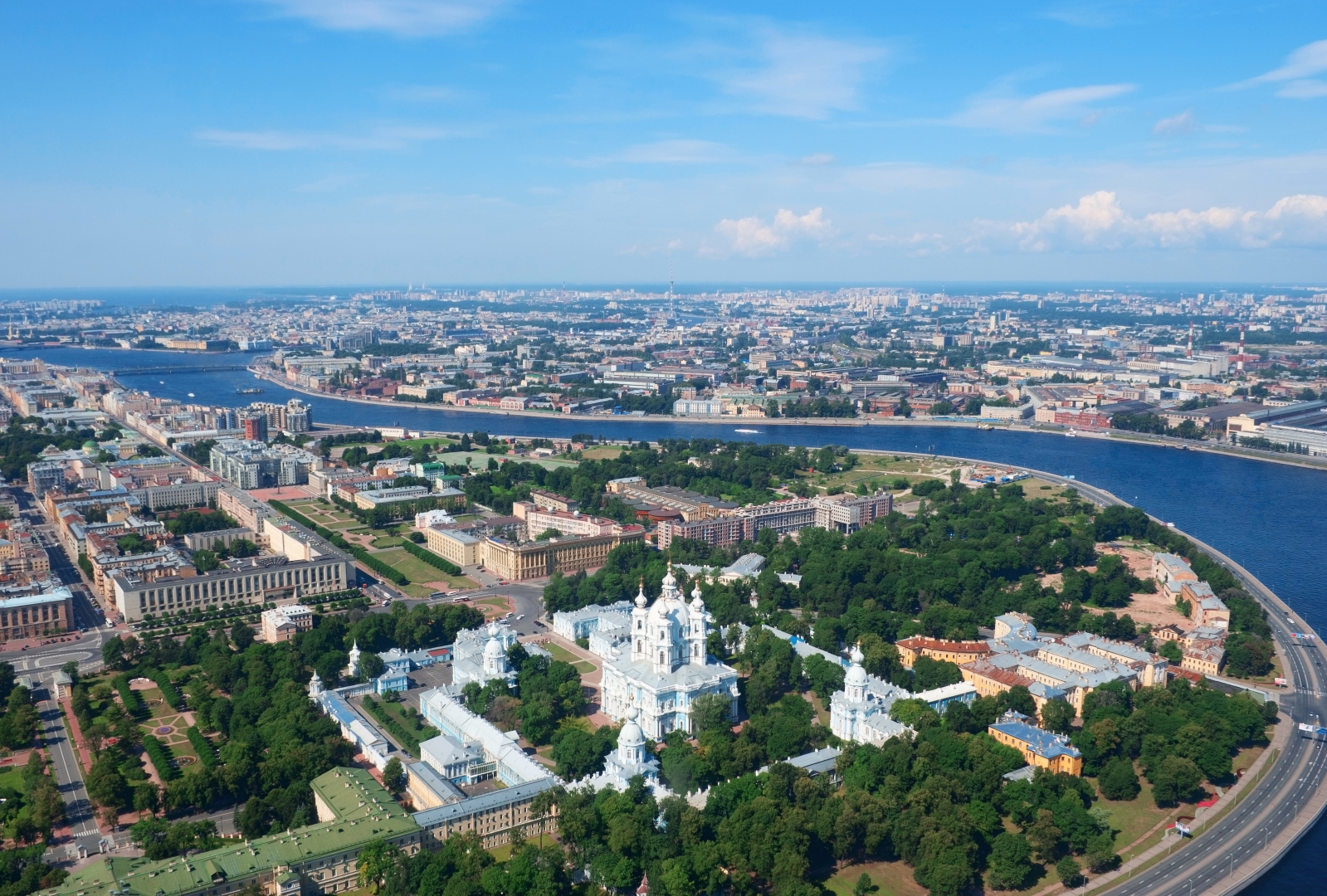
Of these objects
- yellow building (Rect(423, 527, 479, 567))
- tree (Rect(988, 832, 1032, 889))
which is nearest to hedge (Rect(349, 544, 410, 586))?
yellow building (Rect(423, 527, 479, 567))

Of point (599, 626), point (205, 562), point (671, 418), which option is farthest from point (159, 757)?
point (671, 418)

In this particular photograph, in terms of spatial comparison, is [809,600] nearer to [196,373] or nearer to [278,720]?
[278,720]

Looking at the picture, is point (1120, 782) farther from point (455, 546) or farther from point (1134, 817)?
point (455, 546)

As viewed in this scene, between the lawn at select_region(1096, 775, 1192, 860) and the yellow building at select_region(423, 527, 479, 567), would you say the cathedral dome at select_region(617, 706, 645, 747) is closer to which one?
the lawn at select_region(1096, 775, 1192, 860)

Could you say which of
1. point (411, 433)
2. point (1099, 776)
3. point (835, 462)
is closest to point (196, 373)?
point (411, 433)

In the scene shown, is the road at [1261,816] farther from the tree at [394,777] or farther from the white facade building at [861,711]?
the tree at [394,777]

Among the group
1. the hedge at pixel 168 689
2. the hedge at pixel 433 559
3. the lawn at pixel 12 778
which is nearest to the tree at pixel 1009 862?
the lawn at pixel 12 778
